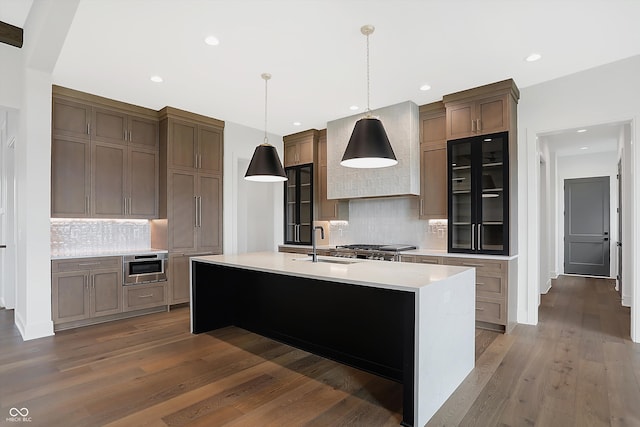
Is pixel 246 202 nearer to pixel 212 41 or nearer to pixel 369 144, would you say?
pixel 212 41

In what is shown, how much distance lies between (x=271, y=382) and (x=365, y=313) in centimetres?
90

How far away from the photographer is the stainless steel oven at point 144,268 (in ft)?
15.0

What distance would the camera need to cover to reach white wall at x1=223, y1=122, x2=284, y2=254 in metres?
5.85

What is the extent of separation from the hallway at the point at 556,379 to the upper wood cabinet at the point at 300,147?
4141 millimetres

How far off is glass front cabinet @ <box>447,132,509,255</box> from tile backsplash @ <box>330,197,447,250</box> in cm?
60

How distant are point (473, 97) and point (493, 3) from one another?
1.77 m

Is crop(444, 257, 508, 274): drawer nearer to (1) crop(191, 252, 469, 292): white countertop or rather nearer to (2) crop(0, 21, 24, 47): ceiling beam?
(1) crop(191, 252, 469, 292): white countertop

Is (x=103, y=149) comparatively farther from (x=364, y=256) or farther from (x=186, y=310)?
(x=364, y=256)

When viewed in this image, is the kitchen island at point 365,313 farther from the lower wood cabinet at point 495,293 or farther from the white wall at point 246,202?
the white wall at point 246,202

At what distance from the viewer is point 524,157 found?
4293 millimetres

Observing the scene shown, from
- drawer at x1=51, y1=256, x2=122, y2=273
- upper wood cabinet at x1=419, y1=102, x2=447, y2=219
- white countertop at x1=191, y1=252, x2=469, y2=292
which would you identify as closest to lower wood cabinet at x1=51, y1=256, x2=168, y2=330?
drawer at x1=51, y1=256, x2=122, y2=273

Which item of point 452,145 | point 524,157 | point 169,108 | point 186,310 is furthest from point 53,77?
point 524,157

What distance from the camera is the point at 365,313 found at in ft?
9.28

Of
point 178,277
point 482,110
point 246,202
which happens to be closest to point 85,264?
point 178,277
